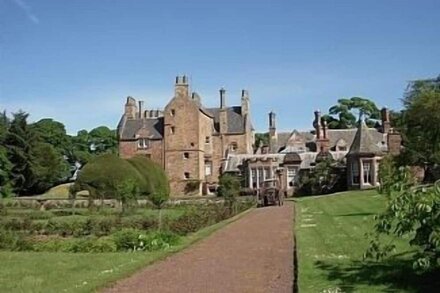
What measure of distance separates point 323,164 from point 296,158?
16.5ft

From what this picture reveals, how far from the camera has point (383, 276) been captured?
10867 millimetres

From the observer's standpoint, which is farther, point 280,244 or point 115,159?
point 115,159

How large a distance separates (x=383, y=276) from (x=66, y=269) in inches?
275

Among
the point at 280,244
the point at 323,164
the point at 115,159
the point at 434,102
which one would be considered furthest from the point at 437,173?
the point at 280,244

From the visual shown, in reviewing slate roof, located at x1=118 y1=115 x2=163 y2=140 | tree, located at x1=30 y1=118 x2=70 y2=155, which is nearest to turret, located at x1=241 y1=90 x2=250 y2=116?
slate roof, located at x1=118 y1=115 x2=163 y2=140

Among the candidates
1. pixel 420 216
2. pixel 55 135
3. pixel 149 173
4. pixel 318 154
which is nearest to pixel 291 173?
pixel 318 154

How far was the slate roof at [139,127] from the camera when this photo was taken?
7325 cm

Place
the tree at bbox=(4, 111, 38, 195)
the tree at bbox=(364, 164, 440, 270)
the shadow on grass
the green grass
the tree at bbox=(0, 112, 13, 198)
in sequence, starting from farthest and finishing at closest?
the tree at bbox=(4, 111, 38, 195)
the tree at bbox=(0, 112, 13, 198)
the green grass
the shadow on grass
the tree at bbox=(364, 164, 440, 270)

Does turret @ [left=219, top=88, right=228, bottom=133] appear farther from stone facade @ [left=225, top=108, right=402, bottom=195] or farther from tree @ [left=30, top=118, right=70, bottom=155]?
tree @ [left=30, top=118, right=70, bottom=155]

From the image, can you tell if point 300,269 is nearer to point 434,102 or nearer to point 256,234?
point 256,234

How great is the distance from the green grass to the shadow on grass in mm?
4149

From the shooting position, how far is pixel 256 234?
69.6ft

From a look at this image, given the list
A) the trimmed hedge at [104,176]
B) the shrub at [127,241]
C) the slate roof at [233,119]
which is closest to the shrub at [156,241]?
the shrub at [127,241]

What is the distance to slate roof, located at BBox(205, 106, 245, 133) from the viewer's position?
76.7m
